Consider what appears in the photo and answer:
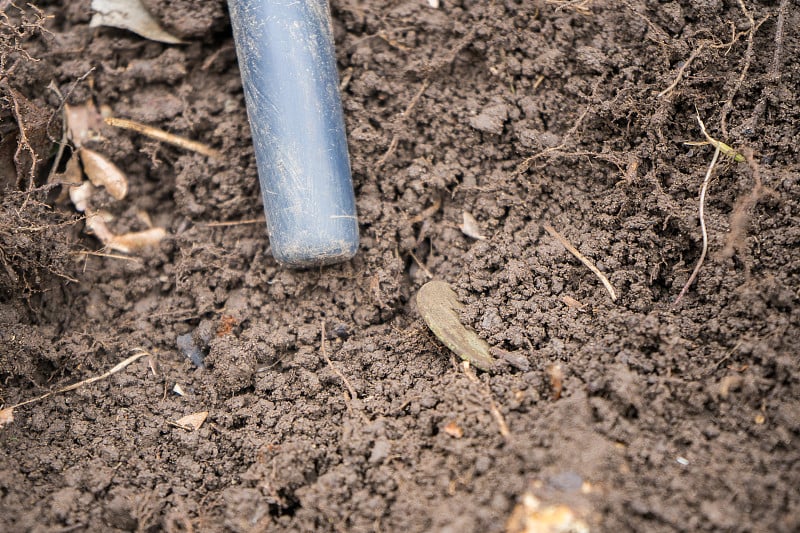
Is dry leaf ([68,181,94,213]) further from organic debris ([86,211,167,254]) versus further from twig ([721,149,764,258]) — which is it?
twig ([721,149,764,258])

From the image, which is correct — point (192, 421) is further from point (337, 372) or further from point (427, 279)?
point (427, 279)

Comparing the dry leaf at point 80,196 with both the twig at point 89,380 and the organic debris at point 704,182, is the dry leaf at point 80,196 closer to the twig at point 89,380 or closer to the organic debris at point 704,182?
the twig at point 89,380

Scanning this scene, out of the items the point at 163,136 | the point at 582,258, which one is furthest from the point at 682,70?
the point at 163,136

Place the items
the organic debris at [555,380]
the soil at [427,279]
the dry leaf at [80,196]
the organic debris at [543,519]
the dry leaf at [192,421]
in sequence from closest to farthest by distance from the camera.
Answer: the organic debris at [543,519]
the soil at [427,279]
the organic debris at [555,380]
the dry leaf at [192,421]
the dry leaf at [80,196]

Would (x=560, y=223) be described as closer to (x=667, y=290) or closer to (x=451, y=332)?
(x=667, y=290)

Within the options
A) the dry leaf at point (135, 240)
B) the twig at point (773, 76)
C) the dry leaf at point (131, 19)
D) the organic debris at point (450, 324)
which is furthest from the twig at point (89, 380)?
the twig at point (773, 76)

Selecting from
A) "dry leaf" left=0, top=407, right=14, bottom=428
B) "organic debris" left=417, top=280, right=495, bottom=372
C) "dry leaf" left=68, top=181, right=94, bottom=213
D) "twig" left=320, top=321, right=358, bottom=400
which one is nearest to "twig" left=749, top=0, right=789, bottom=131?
"organic debris" left=417, top=280, right=495, bottom=372

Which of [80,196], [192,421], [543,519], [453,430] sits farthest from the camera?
[80,196]
